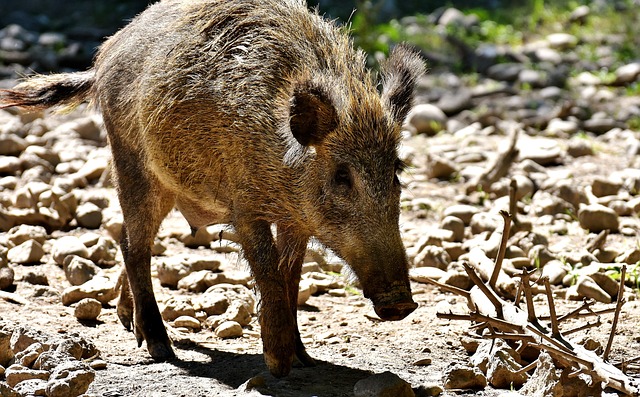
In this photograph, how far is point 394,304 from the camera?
3980 millimetres

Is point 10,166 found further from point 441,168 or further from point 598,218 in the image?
point 598,218

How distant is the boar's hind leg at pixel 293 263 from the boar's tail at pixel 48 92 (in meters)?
1.77

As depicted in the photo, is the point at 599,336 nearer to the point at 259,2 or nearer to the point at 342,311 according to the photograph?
the point at 342,311

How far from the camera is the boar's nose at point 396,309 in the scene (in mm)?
3986

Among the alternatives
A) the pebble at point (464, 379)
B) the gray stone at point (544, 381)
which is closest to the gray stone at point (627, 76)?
the pebble at point (464, 379)

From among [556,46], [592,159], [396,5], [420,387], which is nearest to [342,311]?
[420,387]

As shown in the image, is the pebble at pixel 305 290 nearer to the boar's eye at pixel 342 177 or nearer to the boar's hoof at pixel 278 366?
the boar's hoof at pixel 278 366

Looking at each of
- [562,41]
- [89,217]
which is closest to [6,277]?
[89,217]

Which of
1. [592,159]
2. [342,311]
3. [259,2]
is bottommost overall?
[342,311]

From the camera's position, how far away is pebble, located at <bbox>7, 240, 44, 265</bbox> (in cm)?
624

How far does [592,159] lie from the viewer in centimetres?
845

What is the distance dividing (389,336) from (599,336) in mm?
Answer: 1064

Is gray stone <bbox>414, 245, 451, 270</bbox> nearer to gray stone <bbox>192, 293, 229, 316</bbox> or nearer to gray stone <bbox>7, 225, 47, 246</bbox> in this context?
gray stone <bbox>192, 293, 229, 316</bbox>

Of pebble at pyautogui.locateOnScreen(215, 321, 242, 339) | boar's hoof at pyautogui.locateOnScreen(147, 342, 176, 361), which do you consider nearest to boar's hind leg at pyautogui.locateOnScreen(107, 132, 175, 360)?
boar's hoof at pyautogui.locateOnScreen(147, 342, 176, 361)
